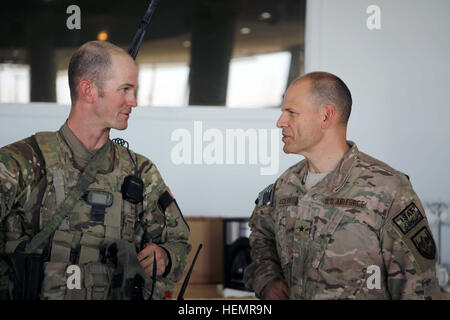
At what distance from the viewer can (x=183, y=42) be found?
274 cm

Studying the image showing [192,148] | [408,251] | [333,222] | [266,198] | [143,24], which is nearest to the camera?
[408,251]

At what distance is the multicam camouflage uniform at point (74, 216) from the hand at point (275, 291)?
278 mm

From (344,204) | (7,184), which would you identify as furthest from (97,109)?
(344,204)

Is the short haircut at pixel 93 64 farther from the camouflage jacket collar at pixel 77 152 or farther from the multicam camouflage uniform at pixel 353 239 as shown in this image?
the multicam camouflage uniform at pixel 353 239

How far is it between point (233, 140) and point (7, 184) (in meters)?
1.11

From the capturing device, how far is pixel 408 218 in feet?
5.33

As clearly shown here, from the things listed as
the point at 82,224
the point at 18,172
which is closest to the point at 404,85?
the point at 82,224

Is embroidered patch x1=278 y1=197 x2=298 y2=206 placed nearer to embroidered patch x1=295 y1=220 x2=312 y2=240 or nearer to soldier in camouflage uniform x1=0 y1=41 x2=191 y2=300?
embroidered patch x1=295 y1=220 x2=312 y2=240

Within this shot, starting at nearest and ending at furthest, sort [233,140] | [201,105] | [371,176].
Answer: [371,176] < [233,140] < [201,105]

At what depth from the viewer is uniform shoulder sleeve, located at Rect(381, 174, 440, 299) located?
1.58m

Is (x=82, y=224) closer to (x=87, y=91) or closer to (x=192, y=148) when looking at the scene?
(x=87, y=91)

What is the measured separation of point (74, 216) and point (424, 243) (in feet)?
3.35
